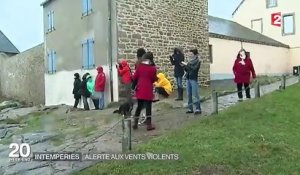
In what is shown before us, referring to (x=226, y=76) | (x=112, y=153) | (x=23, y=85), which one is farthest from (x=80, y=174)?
(x=23, y=85)

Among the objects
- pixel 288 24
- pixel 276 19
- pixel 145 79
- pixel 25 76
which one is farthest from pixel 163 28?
pixel 276 19

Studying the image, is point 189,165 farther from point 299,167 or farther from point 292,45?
point 292,45

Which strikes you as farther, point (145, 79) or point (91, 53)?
point (91, 53)

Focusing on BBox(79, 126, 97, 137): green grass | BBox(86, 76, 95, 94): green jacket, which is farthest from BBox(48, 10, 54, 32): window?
BBox(79, 126, 97, 137): green grass

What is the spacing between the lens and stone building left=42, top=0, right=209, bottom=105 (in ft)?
53.6

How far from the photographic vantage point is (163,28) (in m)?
18.2

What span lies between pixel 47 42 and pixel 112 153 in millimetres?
16247

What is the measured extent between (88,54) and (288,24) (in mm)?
24948

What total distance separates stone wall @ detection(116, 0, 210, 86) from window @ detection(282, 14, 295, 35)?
738 inches

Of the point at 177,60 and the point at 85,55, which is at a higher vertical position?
the point at 85,55

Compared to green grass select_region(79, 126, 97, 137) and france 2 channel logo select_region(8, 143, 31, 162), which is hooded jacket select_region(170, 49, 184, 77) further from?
france 2 channel logo select_region(8, 143, 31, 162)

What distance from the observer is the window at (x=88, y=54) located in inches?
688

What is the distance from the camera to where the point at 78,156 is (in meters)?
7.23

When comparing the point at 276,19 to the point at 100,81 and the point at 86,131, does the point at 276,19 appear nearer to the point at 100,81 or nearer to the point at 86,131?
the point at 100,81
